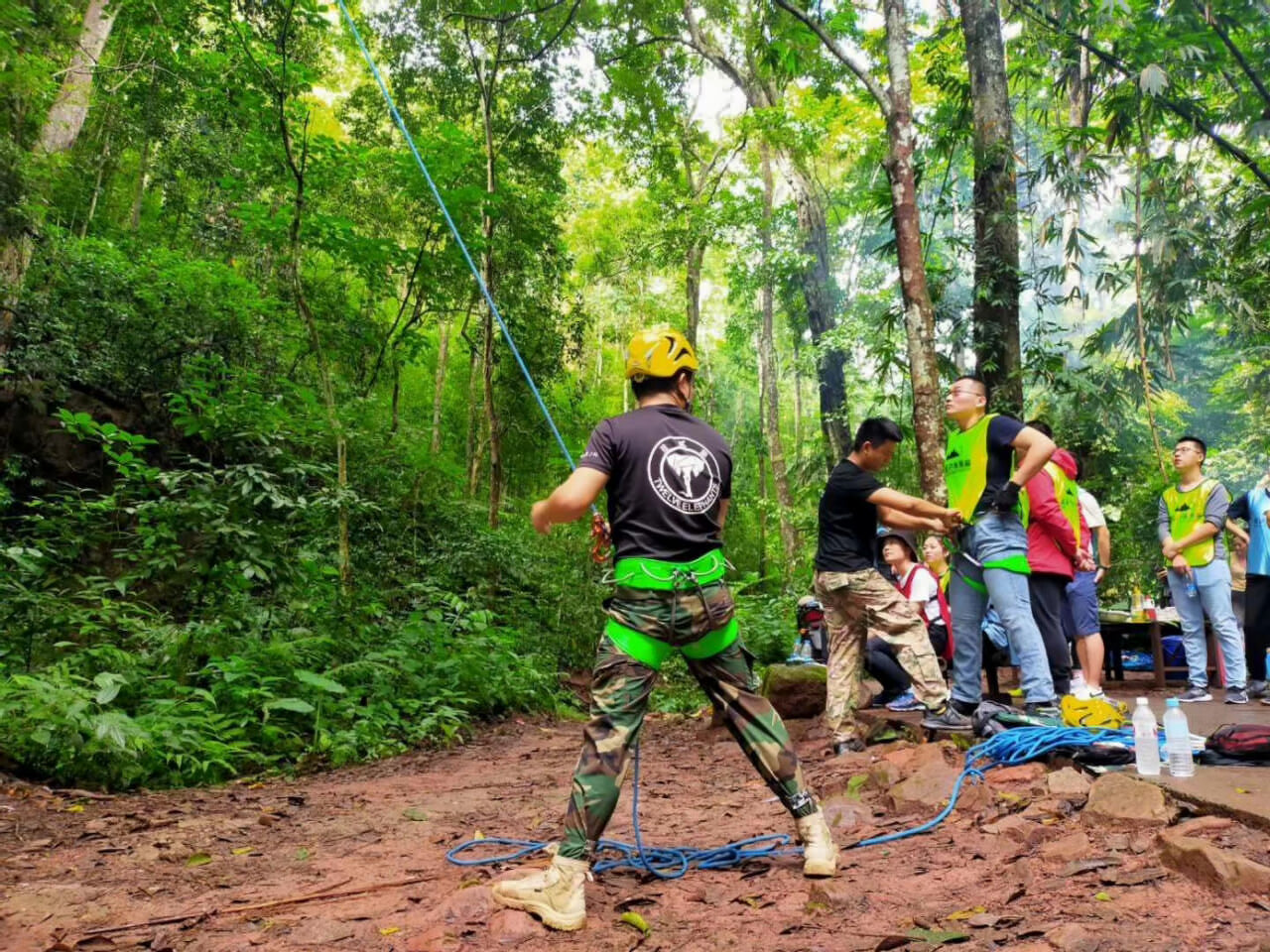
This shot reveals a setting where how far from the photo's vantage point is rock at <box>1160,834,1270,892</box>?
8.09 feet

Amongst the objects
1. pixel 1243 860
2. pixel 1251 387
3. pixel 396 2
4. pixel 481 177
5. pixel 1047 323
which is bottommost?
pixel 1243 860

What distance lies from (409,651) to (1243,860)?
22.1 feet

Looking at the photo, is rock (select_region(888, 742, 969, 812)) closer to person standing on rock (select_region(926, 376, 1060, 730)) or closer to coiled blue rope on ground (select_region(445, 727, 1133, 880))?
coiled blue rope on ground (select_region(445, 727, 1133, 880))

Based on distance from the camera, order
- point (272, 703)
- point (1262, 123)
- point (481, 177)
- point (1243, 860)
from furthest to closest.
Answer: point (481, 177), point (1262, 123), point (272, 703), point (1243, 860)

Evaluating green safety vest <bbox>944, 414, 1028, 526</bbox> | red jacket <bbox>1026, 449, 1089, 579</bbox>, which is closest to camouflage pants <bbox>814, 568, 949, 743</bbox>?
green safety vest <bbox>944, 414, 1028, 526</bbox>

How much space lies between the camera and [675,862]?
3.38m

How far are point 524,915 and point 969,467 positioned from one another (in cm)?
350

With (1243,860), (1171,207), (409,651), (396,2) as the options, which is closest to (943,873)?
(1243,860)

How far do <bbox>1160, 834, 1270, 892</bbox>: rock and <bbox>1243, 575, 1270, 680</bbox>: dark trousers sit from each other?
4698 mm

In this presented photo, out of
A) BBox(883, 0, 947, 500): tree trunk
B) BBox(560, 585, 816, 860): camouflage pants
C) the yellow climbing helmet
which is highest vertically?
BBox(883, 0, 947, 500): tree trunk

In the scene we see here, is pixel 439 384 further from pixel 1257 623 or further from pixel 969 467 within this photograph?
pixel 1257 623

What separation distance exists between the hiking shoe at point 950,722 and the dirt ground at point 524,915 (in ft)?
1.57

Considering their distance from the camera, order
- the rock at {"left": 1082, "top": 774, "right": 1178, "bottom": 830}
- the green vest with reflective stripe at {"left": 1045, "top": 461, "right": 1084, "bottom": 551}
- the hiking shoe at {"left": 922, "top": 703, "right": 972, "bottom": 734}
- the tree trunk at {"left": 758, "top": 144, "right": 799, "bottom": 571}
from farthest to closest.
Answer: the tree trunk at {"left": 758, "top": 144, "right": 799, "bottom": 571}
the green vest with reflective stripe at {"left": 1045, "top": 461, "right": 1084, "bottom": 551}
the hiking shoe at {"left": 922, "top": 703, "right": 972, "bottom": 734}
the rock at {"left": 1082, "top": 774, "right": 1178, "bottom": 830}

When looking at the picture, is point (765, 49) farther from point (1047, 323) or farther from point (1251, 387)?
point (1251, 387)
